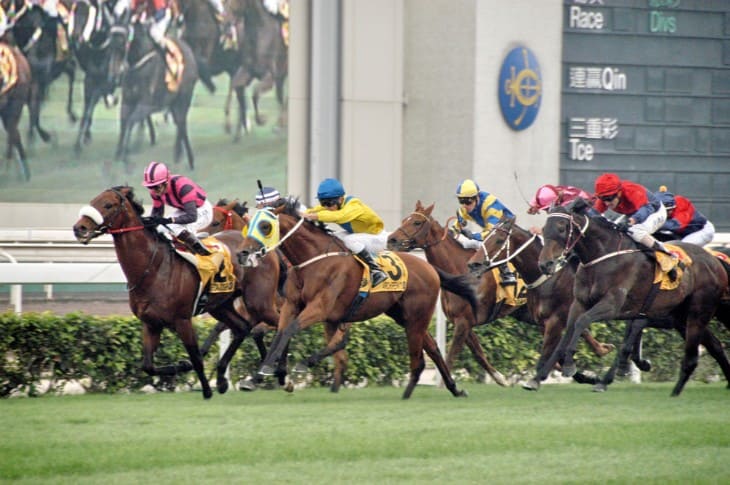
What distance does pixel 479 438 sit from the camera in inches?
267

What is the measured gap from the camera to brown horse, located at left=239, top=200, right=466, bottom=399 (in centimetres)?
839

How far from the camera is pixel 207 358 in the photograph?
383 inches

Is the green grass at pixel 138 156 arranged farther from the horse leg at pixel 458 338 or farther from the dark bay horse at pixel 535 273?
the dark bay horse at pixel 535 273

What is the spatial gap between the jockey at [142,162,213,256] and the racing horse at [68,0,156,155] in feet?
41.9

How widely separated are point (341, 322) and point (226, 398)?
2.91ft

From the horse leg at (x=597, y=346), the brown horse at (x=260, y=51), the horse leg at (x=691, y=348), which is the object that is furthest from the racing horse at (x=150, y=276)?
the brown horse at (x=260, y=51)

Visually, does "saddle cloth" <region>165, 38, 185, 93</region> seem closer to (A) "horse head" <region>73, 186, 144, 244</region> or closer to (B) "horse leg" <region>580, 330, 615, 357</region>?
(B) "horse leg" <region>580, 330, 615, 357</region>

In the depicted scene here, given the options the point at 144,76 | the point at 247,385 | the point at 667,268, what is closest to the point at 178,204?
the point at 247,385

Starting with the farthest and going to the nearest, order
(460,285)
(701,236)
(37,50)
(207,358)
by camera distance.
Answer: (37,50), (701,236), (207,358), (460,285)

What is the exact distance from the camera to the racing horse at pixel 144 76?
70.2 ft

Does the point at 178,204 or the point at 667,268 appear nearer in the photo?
the point at 667,268

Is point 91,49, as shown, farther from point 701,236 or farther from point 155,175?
point 701,236

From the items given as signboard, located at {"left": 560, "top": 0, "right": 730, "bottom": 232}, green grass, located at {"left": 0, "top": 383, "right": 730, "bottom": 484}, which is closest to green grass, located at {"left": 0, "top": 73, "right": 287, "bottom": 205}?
signboard, located at {"left": 560, "top": 0, "right": 730, "bottom": 232}

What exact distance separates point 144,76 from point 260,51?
196cm
